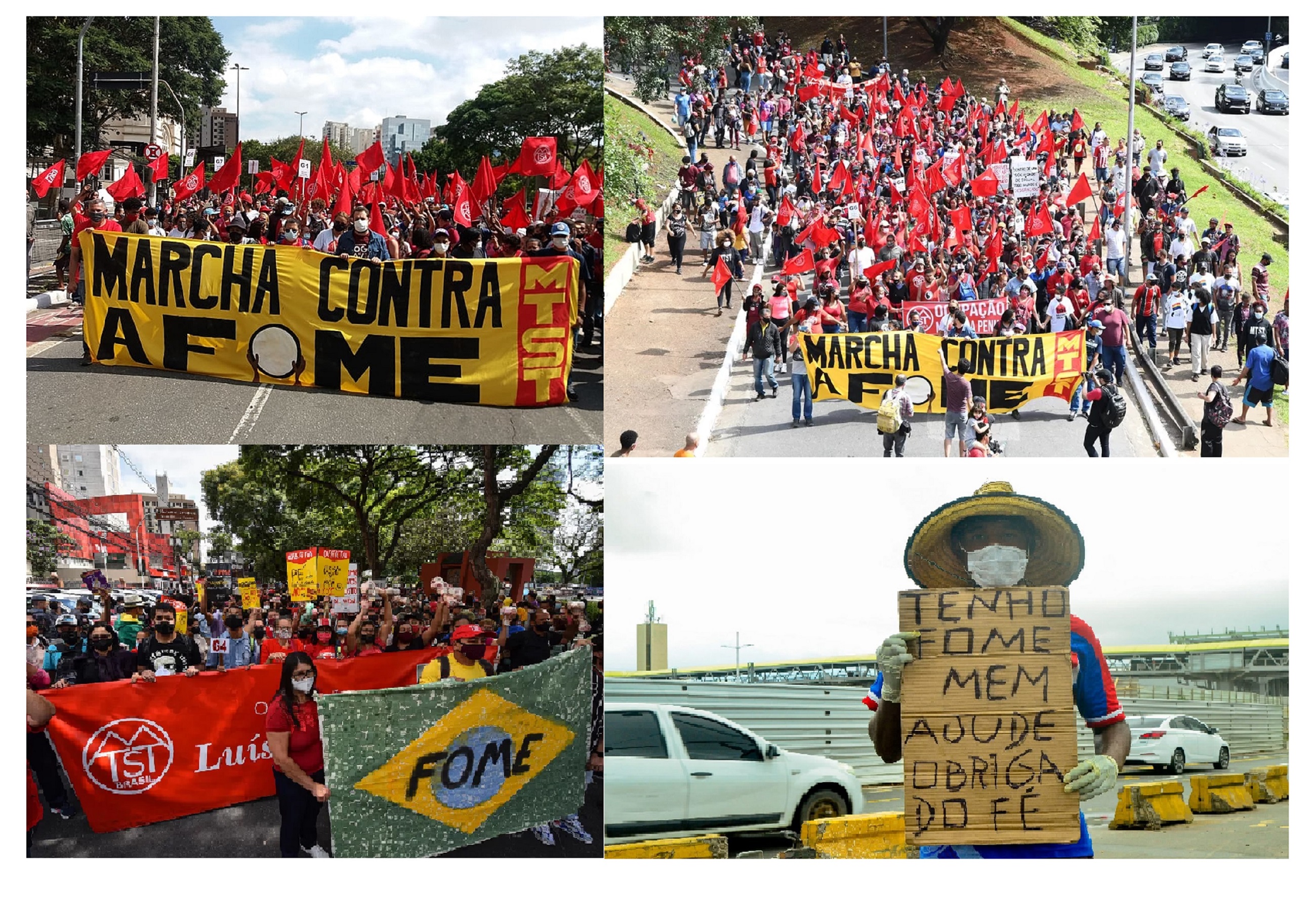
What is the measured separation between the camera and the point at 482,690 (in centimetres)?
789

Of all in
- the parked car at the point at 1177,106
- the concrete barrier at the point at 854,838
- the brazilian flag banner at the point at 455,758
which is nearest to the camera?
the brazilian flag banner at the point at 455,758

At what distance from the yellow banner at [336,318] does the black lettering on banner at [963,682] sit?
6.57 meters

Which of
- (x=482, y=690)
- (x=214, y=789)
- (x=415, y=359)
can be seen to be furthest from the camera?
(x=415, y=359)

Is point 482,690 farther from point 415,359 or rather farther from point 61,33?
Answer: point 61,33

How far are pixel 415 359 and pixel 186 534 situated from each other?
55.0ft

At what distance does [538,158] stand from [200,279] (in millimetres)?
5875

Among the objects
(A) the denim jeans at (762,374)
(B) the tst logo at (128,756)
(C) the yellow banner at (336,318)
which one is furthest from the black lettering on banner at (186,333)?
(A) the denim jeans at (762,374)

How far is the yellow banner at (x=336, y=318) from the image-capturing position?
11.2 metres

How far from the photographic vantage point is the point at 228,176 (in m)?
17.1

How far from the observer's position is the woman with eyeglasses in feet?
23.8

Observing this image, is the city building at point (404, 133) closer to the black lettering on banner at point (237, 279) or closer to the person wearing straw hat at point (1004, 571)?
the black lettering on banner at point (237, 279)

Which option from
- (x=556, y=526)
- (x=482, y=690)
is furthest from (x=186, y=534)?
(x=482, y=690)

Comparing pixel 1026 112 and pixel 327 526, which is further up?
pixel 1026 112

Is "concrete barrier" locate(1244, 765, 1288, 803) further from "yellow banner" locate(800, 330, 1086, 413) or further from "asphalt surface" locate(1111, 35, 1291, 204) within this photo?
"asphalt surface" locate(1111, 35, 1291, 204)
